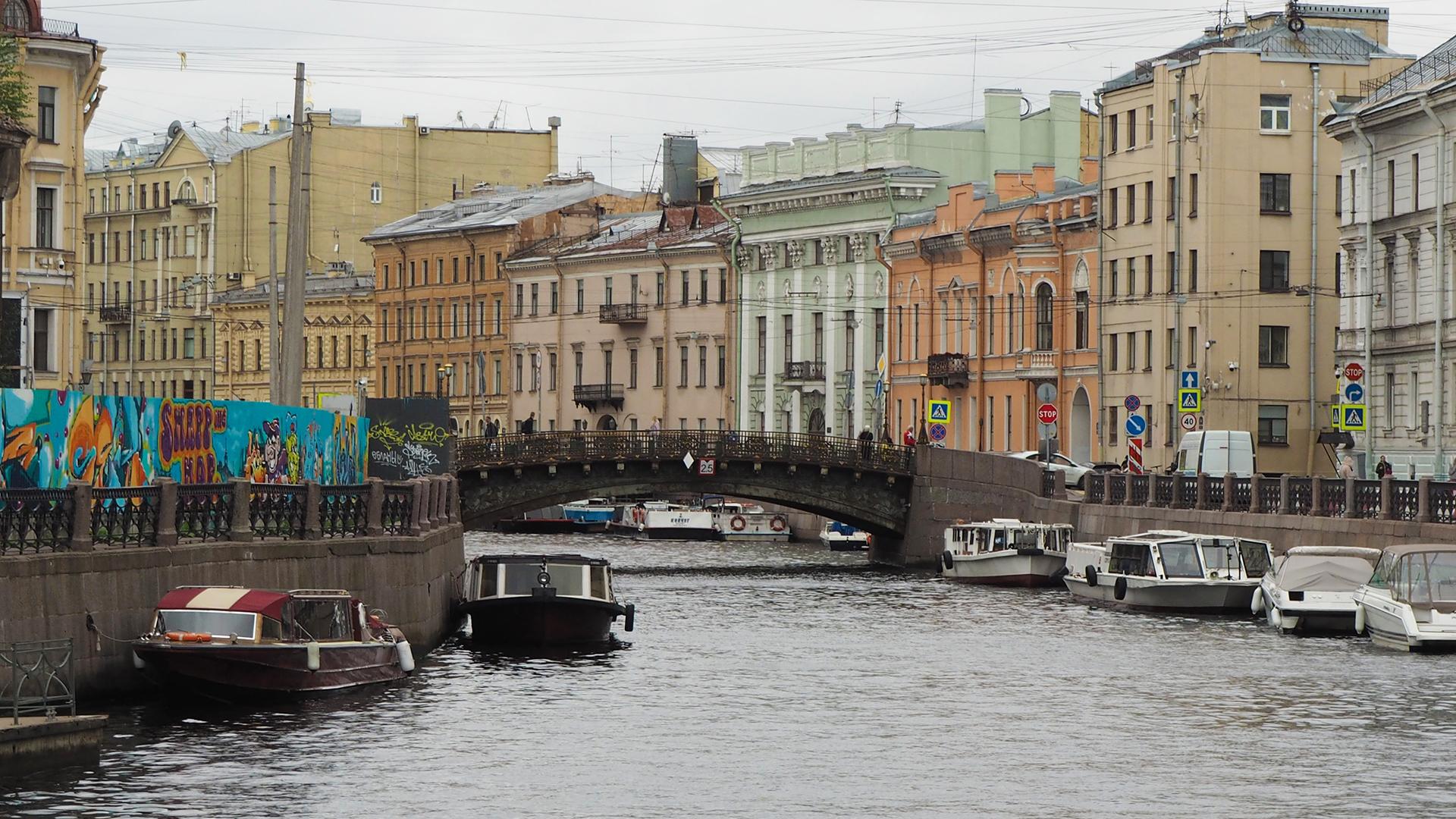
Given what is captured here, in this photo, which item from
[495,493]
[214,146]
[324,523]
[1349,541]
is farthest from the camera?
[214,146]

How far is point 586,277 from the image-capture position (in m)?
107

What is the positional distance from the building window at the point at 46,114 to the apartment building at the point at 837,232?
3267 cm

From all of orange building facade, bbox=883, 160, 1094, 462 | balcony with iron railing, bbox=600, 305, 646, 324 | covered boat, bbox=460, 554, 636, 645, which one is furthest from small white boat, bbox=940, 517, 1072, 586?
balcony with iron railing, bbox=600, 305, 646, 324

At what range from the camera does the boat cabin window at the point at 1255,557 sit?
49.4 metres

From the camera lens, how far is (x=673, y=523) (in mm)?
93250

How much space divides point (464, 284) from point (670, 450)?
4358 cm

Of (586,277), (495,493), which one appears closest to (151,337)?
(586,277)

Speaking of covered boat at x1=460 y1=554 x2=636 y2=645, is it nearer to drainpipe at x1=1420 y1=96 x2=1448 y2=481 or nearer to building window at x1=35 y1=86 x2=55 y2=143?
building window at x1=35 y1=86 x2=55 y2=143

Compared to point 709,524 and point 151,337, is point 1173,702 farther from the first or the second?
point 151,337

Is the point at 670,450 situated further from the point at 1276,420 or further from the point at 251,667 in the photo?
the point at 251,667

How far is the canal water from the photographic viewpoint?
998 inches

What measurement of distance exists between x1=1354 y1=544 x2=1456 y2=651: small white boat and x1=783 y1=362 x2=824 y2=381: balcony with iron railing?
180 ft

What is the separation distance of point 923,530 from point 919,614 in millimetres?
20374

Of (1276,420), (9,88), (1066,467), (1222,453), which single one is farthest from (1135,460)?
(9,88)
